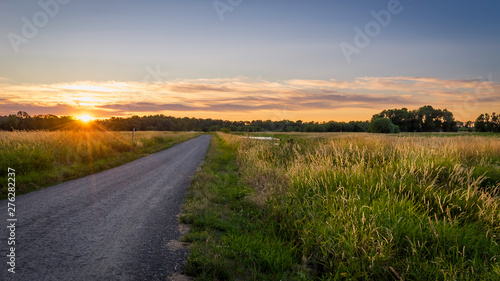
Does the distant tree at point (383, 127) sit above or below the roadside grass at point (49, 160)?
above

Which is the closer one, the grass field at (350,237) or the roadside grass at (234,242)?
the grass field at (350,237)

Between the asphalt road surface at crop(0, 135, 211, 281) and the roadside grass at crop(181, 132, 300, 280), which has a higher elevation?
the roadside grass at crop(181, 132, 300, 280)

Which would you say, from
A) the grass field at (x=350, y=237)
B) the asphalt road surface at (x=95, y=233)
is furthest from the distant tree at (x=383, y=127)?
the asphalt road surface at (x=95, y=233)

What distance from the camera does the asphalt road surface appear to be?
14.0ft

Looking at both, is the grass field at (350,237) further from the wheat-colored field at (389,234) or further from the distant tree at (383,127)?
the distant tree at (383,127)

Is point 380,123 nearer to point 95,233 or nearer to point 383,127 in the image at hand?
point 383,127

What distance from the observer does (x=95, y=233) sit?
5766 millimetres

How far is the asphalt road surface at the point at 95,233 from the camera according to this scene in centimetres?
428

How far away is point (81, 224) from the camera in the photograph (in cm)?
625

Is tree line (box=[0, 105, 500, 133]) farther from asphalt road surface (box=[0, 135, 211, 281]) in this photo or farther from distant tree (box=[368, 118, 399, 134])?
asphalt road surface (box=[0, 135, 211, 281])

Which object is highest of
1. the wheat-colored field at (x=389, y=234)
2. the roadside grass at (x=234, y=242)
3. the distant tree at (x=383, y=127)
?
the distant tree at (x=383, y=127)

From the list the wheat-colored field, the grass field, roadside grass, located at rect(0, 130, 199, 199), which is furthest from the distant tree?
the wheat-colored field

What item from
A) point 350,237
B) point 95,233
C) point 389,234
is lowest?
point 95,233

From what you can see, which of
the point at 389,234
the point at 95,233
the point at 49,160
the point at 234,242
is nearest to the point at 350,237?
the point at 389,234
